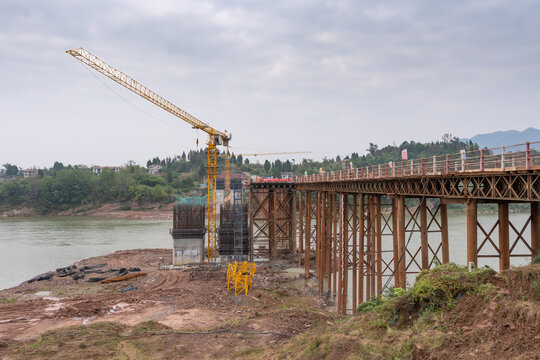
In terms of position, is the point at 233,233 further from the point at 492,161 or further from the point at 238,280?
the point at 492,161

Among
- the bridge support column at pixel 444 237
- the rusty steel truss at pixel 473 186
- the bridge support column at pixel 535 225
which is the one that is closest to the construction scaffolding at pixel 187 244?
the rusty steel truss at pixel 473 186

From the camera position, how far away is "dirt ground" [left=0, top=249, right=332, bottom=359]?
1566 cm

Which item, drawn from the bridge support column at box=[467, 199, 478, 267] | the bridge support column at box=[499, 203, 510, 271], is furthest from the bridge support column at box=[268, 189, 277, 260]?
the bridge support column at box=[499, 203, 510, 271]

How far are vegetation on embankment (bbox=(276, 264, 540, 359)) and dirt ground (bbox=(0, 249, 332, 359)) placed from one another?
5756mm

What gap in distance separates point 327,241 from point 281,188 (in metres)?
15.0

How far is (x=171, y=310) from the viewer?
22656 millimetres

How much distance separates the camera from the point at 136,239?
62188 mm

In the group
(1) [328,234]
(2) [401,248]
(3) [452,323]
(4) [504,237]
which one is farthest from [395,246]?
(1) [328,234]

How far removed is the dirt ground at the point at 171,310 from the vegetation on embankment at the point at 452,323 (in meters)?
5.76

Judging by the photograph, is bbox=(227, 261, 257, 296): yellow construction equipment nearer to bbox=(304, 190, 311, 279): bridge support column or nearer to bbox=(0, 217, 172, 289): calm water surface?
bbox=(304, 190, 311, 279): bridge support column

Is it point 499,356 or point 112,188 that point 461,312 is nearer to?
point 499,356

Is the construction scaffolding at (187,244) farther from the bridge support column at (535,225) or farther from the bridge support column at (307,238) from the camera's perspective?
the bridge support column at (535,225)

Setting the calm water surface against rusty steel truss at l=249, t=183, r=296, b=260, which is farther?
rusty steel truss at l=249, t=183, r=296, b=260

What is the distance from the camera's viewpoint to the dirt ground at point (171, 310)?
15.7m
